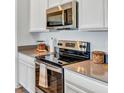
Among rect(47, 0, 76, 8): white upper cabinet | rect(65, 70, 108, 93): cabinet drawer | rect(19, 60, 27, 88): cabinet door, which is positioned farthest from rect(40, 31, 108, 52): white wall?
rect(19, 60, 27, 88): cabinet door

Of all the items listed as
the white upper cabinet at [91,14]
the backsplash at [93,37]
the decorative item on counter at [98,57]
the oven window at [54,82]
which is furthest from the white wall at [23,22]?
the decorative item on counter at [98,57]

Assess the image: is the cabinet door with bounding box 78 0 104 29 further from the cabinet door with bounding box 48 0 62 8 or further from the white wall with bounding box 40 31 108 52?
the cabinet door with bounding box 48 0 62 8

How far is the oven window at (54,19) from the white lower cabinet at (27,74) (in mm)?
765

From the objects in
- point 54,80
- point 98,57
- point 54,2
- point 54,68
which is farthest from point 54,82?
point 54,2

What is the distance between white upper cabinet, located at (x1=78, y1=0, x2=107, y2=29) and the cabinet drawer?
564 mm

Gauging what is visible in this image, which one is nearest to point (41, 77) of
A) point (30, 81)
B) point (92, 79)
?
point (30, 81)

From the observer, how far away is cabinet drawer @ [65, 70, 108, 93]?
53.3 inches

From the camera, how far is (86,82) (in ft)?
4.94

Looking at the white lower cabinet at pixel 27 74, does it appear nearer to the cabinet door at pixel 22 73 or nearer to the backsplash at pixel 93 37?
the cabinet door at pixel 22 73

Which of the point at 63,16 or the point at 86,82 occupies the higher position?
the point at 63,16

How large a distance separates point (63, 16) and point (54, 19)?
0.87ft

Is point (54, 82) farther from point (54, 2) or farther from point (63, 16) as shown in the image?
point (54, 2)

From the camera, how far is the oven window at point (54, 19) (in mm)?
2331
